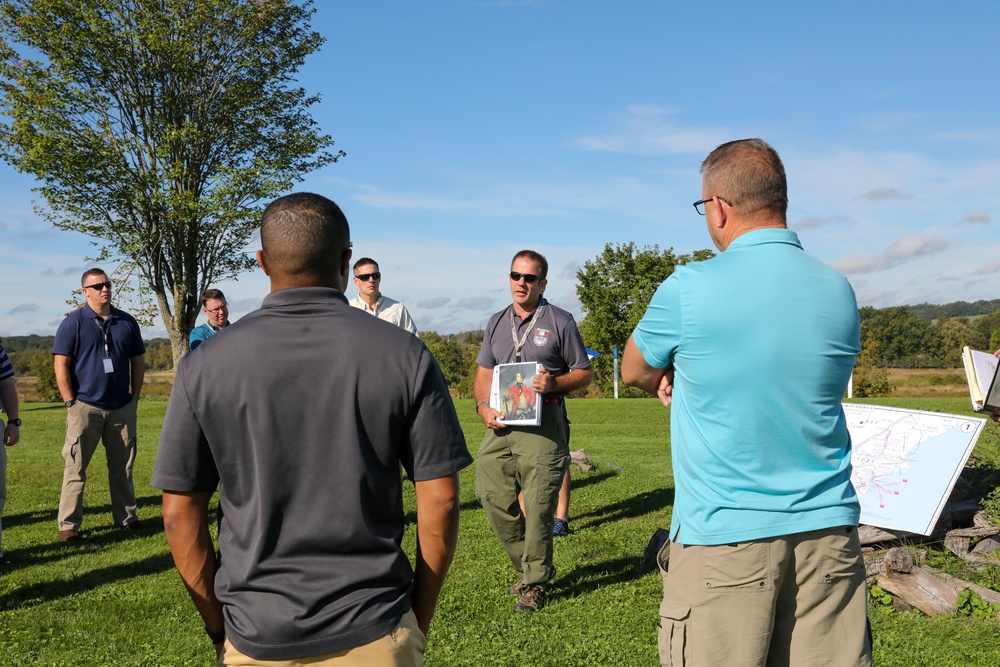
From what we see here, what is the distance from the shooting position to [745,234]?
9.03 feet

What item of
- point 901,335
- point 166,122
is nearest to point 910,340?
point 901,335

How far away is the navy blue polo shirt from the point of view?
27.3 ft

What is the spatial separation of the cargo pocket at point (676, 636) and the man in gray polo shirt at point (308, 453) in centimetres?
86

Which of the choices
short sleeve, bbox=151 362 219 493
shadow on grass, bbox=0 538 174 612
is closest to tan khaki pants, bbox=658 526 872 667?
short sleeve, bbox=151 362 219 493

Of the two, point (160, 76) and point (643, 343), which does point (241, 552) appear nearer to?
point (643, 343)

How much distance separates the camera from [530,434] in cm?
616

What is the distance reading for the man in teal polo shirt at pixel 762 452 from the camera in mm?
2602

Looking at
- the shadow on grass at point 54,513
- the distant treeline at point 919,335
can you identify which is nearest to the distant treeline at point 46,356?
the shadow on grass at point 54,513

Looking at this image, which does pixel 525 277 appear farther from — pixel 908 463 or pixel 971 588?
pixel 971 588

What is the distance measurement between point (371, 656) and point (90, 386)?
7276mm

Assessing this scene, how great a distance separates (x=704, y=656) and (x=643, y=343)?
1.03 metres

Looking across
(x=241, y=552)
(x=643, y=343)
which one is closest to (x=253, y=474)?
(x=241, y=552)

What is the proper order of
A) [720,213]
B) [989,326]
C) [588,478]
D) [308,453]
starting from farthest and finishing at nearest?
[989,326] < [588,478] < [720,213] < [308,453]

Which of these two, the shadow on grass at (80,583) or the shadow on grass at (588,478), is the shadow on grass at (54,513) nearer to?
the shadow on grass at (80,583)
